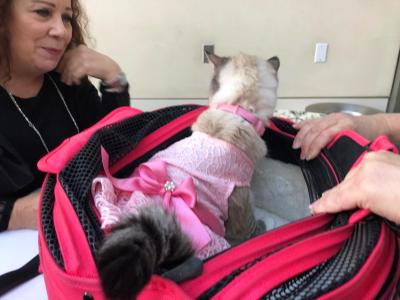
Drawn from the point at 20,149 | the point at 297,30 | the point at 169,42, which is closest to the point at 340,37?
the point at 297,30

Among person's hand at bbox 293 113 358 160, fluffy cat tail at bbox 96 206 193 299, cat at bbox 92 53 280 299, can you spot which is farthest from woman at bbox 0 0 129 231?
person's hand at bbox 293 113 358 160

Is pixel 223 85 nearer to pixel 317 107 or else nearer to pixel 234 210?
pixel 234 210

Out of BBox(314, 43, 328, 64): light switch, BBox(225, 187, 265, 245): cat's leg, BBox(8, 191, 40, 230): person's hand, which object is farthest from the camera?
BBox(314, 43, 328, 64): light switch

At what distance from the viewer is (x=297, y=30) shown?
2098 mm

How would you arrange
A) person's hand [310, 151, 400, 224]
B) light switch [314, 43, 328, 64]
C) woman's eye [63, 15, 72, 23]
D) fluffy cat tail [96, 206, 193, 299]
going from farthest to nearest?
light switch [314, 43, 328, 64]
woman's eye [63, 15, 72, 23]
person's hand [310, 151, 400, 224]
fluffy cat tail [96, 206, 193, 299]

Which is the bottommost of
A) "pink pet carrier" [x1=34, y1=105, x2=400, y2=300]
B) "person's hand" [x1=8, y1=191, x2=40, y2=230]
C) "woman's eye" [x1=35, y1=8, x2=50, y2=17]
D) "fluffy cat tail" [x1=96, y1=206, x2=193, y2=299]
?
"person's hand" [x1=8, y1=191, x2=40, y2=230]

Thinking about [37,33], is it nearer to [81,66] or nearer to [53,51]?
[53,51]

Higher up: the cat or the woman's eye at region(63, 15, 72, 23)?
the woman's eye at region(63, 15, 72, 23)

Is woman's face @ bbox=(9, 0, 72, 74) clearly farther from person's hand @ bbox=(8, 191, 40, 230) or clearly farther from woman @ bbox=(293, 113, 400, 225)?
woman @ bbox=(293, 113, 400, 225)

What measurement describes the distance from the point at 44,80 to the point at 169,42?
1180 millimetres

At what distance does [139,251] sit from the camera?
36 cm

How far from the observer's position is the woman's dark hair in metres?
0.85

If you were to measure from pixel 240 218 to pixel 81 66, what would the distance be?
0.62 meters

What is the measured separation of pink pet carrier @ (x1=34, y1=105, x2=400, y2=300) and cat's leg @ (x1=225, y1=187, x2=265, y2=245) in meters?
0.29
